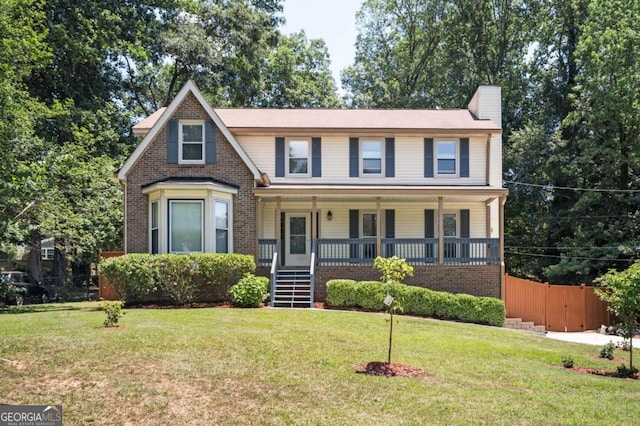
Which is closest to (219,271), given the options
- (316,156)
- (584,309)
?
(316,156)

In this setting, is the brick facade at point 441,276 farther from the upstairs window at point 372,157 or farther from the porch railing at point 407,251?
the upstairs window at point 372,157

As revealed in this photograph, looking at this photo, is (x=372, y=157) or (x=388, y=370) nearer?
(x=388, y=370)

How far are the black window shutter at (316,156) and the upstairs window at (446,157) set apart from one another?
464cm

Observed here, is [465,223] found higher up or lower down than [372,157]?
lower down

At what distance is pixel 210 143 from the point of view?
1952 centimetres

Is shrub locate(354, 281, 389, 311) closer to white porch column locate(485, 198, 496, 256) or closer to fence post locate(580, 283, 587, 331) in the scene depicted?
white porch column locate(485, 198, 496, 256)

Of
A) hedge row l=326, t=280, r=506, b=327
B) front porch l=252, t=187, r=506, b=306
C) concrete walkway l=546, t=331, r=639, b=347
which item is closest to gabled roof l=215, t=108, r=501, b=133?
front porch l=252, t=187, r=506, b=306

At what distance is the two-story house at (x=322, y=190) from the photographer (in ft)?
62.8

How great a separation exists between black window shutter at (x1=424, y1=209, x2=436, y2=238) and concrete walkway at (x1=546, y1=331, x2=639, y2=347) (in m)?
5.54

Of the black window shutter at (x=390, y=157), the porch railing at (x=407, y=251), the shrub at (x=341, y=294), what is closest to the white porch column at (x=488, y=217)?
the porch railing at (x=407, y=251)

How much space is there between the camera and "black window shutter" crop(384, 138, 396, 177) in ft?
73.4

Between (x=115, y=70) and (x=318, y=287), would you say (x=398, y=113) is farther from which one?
(x=115, y=70)

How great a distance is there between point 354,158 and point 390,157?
55.3 inches

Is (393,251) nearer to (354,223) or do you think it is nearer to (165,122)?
(354,223)
